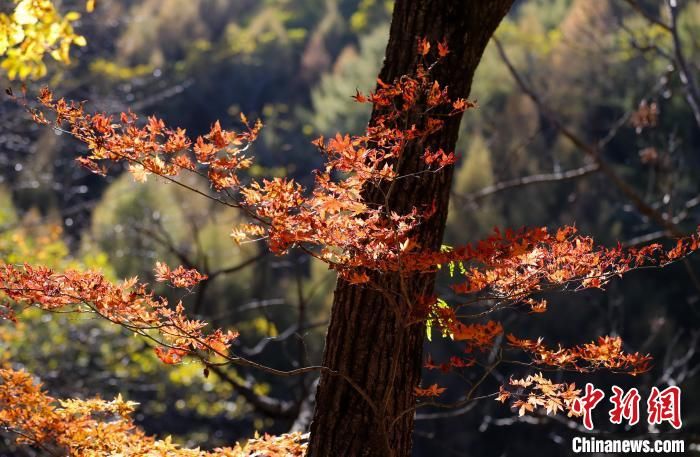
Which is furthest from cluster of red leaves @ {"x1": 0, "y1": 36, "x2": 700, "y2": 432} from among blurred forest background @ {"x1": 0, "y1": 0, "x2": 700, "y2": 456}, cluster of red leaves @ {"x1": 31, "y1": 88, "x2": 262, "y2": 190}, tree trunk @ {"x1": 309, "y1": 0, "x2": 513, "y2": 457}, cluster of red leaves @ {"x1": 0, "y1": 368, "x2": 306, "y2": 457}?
Result: blurred forest background @ {"x1": 0, "y1": 0, "x2": 700, "y2": 456}

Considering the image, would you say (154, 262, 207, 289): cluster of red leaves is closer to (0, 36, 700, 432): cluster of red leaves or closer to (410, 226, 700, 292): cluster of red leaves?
(0, 36, 700, 432): cluster of red leaves

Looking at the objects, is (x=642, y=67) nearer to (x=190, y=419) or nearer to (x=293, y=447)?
(x=190, y=419)

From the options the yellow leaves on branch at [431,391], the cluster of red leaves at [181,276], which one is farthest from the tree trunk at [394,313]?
the cluster of red leaves at [181,276]

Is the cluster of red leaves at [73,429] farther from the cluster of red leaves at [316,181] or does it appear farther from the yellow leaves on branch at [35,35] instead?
the yellow leaves on branch at [35,35]

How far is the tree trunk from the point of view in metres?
2.23

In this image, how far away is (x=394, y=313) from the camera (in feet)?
7.23

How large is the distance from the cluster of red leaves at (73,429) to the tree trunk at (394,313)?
215 millimetres

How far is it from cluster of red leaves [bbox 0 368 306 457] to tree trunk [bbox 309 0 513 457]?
0.22 meters

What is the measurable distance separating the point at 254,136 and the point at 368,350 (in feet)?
2.21

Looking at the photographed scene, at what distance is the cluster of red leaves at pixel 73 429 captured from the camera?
2.26 m

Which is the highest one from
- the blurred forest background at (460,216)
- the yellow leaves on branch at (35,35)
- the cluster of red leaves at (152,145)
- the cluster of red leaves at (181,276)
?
the blurred forest background at (460,216)

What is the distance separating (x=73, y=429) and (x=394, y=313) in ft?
2.87

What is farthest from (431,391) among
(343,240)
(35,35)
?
(35,35)

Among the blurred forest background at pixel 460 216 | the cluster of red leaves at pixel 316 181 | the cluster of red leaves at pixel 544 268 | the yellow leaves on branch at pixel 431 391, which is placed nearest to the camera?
the cluster of red leaves at pixel 316 181
